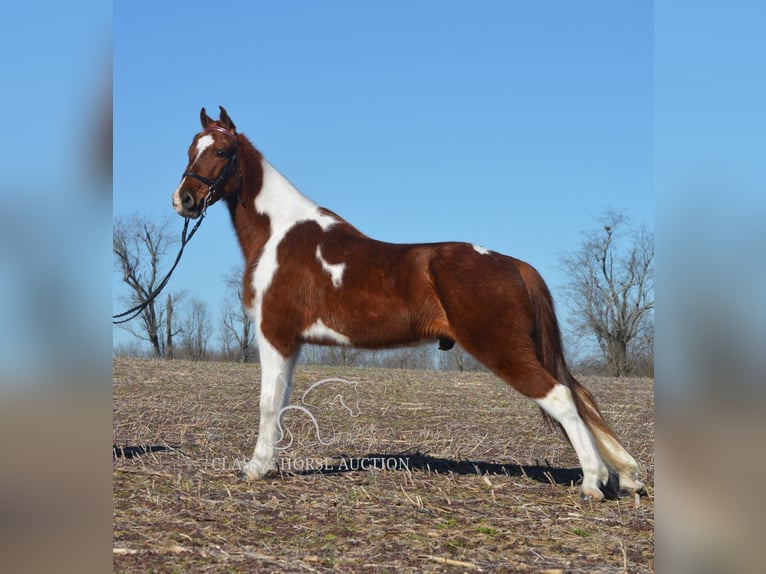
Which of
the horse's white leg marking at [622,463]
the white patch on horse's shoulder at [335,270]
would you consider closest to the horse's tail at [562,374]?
the horse's white leg marking at [622,463]

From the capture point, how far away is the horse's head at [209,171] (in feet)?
23.4

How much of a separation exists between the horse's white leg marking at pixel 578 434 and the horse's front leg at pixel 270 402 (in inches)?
104

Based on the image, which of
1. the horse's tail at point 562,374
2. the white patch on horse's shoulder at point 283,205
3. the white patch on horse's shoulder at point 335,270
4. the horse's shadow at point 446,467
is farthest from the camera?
the white patch on horse's shoulder at point 283,205

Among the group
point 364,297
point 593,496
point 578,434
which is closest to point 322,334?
point 364,297

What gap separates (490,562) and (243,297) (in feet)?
12.9

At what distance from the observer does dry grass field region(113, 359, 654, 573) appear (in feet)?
14.4

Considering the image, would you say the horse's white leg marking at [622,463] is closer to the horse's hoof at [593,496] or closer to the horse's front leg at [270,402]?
the horse's hoof at [593,496]

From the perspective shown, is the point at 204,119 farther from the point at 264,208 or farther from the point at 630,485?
the point at 630,485

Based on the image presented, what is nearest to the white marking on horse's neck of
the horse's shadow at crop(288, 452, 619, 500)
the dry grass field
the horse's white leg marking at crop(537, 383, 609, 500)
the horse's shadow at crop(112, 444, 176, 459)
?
Result: the dry grass field

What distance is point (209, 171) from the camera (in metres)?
7.27

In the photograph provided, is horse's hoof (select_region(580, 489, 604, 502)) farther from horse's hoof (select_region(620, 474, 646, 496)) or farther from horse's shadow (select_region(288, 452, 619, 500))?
horse's shadow (select_region(288, 452, 619, 500))

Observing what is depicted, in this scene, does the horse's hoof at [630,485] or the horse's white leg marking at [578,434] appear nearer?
the horse's white leg marking at [578,434]
